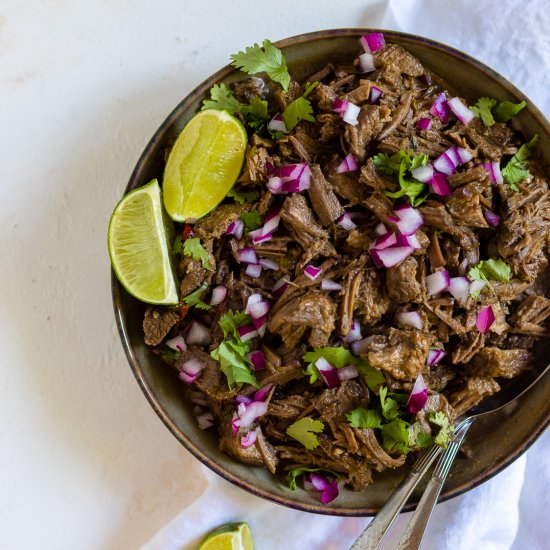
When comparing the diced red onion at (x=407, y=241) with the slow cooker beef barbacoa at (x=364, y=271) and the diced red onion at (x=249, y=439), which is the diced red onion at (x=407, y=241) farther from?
the diced red onion at (x=249, y=439)

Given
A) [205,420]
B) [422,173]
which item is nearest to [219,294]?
[205,420]

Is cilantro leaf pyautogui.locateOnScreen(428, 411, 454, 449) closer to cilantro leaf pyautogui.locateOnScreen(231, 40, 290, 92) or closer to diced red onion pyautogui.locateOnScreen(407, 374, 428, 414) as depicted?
diced red onion pyautogui.locateOnScreen(407, 374, 428, 414)

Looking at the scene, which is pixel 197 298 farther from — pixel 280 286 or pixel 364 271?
pixel 364 271

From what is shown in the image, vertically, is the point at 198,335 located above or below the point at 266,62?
below

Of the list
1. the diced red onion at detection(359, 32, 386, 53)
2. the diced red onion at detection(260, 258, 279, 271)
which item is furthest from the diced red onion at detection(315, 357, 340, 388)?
the diced red onion at detection(359, 32, 386, 53)

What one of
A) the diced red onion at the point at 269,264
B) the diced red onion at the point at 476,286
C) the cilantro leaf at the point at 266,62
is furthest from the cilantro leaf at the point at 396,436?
the cilantro leaf at the point at 266,62

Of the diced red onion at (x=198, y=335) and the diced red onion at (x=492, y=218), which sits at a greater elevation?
the diced red onion at (x=198, y=335)
